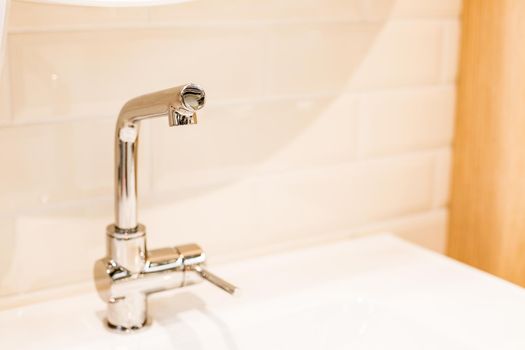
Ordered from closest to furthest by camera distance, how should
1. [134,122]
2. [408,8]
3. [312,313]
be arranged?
[134,122] < [312,313] < [408,8]

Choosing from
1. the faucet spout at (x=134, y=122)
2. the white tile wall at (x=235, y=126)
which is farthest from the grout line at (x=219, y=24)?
the faucet spout at (x=134, y=122)

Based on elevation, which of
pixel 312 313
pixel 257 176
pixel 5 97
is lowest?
pixel 312 313

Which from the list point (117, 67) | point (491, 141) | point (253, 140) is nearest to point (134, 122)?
point (117, 67)

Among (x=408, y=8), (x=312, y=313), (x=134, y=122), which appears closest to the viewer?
(x=134, y=122)

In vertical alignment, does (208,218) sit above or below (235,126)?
below

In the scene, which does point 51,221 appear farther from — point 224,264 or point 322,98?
point 322,98

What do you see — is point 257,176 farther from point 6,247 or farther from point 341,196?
point 6,247

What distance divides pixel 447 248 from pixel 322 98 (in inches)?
12.7

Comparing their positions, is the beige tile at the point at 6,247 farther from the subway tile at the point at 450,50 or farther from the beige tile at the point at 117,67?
the subway tile at the point at 450,50

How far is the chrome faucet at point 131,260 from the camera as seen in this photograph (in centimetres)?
62

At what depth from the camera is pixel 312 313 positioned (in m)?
0.71

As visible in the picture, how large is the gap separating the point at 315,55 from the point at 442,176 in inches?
11.1

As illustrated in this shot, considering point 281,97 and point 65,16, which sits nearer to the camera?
point 65,16

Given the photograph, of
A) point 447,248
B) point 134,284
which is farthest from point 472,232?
point 134,284
